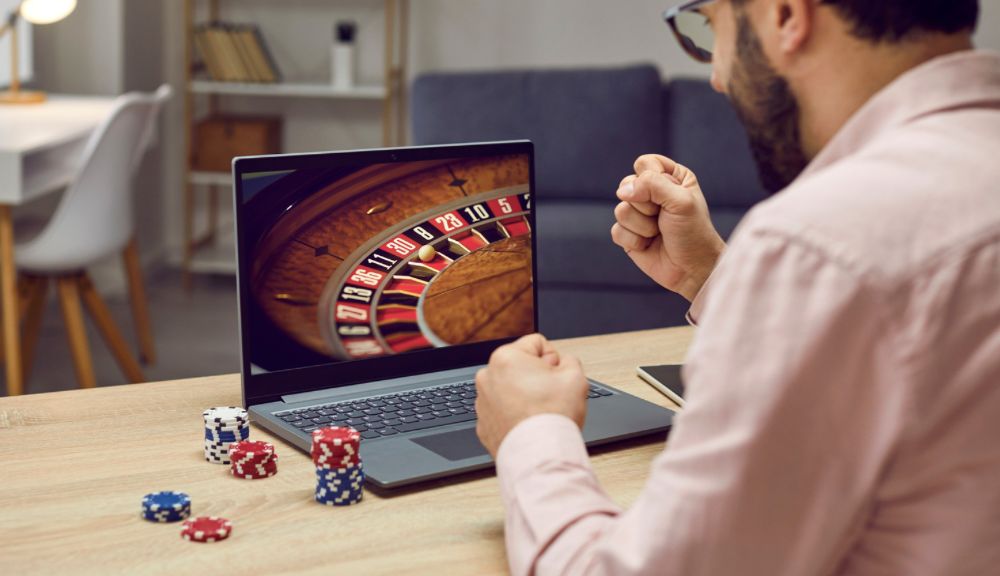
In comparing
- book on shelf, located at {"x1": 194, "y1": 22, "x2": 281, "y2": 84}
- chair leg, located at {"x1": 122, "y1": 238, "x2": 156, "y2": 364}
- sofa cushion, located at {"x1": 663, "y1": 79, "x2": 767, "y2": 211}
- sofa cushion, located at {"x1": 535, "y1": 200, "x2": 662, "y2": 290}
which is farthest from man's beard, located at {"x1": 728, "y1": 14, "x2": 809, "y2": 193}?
book on shelf, located at {"x1": 194, "y1": 22, "x2": 281, "y2": 84}

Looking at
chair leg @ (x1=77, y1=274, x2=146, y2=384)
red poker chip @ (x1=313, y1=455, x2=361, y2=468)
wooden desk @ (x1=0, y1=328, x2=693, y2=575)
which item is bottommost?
chair leg @ (x1=77, y1=274, x2=146, y2=384)

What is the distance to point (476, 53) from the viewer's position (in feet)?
16.8

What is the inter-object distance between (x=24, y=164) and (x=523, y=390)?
2531mm

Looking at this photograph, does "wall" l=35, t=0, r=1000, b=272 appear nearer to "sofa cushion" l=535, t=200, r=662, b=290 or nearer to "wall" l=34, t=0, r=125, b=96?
"wall" l=34, t=0, r=125, b=96

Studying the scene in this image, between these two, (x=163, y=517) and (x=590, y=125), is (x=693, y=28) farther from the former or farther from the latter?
(x=590, y=125)

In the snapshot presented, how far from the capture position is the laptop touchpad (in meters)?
1.08

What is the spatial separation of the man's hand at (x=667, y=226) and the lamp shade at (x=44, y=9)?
2.79m

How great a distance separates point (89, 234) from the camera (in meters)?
3.11

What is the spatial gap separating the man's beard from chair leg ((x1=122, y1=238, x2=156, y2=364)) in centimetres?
297

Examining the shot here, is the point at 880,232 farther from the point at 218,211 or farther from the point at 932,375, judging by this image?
the point at 218,211

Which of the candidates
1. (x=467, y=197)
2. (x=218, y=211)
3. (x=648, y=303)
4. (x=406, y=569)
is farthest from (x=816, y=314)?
(x=218, y=211)

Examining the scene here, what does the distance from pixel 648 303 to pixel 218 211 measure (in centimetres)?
255

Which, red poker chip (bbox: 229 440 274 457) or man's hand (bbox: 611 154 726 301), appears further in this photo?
man's hand (bbox: 611 154 726 301)

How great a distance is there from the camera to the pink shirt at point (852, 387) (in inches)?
23.7
